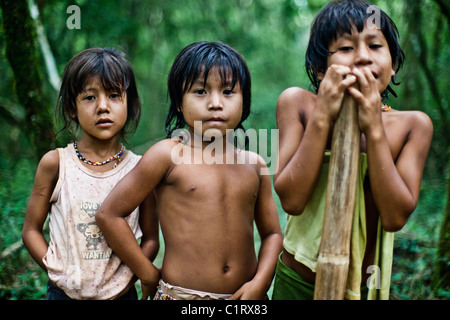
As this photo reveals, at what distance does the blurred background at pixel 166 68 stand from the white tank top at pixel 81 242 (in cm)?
61

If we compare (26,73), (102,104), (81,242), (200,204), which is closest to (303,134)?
(200,204)

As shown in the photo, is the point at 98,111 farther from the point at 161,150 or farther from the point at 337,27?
the point at 337,27

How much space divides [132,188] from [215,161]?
403mm

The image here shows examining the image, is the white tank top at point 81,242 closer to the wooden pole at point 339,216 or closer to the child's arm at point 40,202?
the child's arm at point 40,202

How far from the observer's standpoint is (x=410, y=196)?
1.69m

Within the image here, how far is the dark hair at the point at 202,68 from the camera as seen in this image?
2031mm

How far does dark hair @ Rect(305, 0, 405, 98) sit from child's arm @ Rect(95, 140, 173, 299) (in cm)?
76

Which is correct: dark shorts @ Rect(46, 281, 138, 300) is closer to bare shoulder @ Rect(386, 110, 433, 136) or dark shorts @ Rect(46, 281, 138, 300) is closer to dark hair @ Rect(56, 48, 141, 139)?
dark hair @ Rect(56, 48, 141, 139)

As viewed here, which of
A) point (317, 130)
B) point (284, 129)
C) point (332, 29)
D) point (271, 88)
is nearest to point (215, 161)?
point (284, 129)

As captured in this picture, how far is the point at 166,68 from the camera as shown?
386 inches

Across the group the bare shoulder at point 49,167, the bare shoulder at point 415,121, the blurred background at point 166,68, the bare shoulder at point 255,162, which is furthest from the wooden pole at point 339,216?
the bare shoulder at point 49,167

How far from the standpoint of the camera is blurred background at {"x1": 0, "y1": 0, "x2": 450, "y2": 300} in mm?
3248

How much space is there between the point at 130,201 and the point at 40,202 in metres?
0.49

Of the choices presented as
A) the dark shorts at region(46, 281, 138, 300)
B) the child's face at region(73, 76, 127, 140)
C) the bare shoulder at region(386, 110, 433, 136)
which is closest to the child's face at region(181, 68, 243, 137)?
the child's face at region(73, 76, 127, 140)
